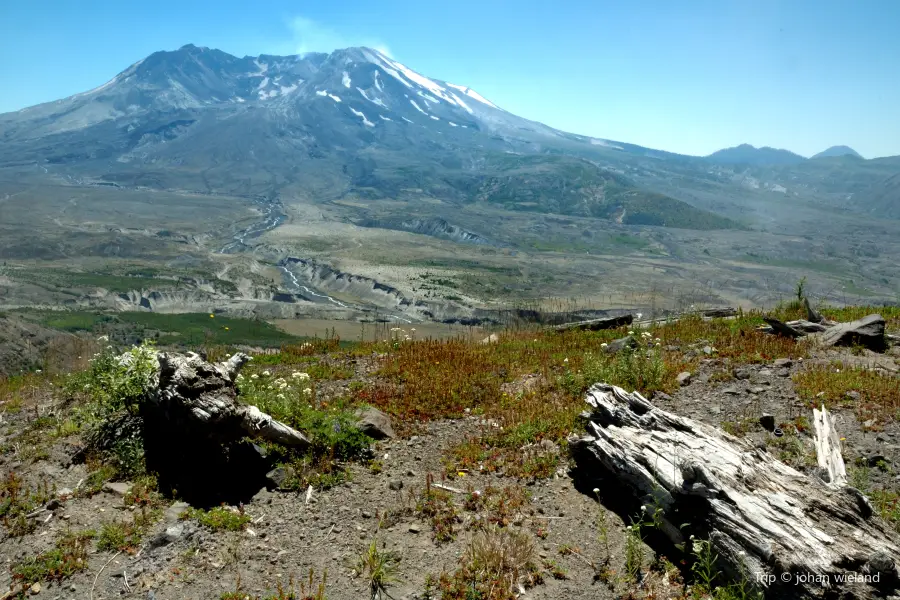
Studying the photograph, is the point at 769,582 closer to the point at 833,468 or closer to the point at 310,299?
the point at 833,468

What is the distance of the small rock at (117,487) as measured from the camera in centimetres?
627

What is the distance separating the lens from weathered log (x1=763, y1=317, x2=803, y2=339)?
11.5 metres

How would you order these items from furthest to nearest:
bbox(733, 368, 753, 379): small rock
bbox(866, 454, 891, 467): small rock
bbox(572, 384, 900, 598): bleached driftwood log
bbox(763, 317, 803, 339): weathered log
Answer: bbox(763, 317, 803, 339): weathered log → bbox(733, 368, 753, 379): small rock → bbox(866, 454, 891, 467): small rock → bbox(572, 384, 900, 598): bleached driftwood log

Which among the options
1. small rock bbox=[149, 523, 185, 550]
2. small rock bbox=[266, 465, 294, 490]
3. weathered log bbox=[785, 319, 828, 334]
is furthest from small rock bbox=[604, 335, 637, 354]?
small rock bbox=[149, 523, 185, 550]

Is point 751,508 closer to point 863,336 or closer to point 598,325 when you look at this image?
point 863,336

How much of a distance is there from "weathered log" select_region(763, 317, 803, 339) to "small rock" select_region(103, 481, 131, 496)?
11.6 m

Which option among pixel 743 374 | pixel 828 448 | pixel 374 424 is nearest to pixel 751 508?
pixel 828 448

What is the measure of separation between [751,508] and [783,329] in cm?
816

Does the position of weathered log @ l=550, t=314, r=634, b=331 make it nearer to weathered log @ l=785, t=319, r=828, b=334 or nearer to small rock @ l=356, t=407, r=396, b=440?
weathered log @ l=785, t=319, r=828, b=334

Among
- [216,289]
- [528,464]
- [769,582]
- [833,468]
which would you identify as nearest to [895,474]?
[833,468]

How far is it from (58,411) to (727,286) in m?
96.6

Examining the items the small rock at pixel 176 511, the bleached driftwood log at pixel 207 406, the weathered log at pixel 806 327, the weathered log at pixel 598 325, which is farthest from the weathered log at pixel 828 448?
the weathered log at pixel 598 325

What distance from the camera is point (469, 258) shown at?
4171 inches

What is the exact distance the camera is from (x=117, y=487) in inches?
249
